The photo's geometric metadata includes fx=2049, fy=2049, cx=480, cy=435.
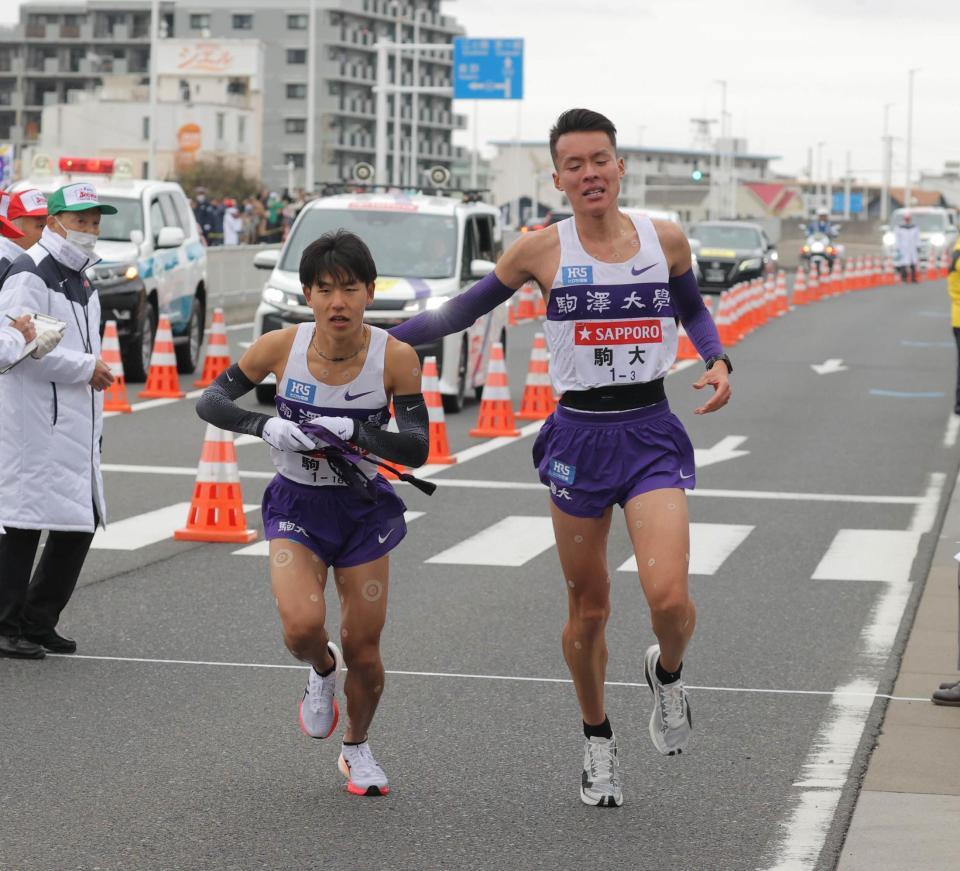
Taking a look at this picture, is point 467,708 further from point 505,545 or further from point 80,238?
point 505,545

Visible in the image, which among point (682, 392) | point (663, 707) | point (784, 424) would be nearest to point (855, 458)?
point (784, 424)

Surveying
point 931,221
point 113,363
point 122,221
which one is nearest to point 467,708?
point 113,363

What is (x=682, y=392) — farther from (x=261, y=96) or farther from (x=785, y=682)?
(x=261, y=96)

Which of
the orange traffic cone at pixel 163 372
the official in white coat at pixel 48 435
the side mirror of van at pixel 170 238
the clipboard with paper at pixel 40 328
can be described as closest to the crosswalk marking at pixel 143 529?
the official in white coat at pixel 48 435

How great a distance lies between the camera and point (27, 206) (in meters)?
9.33

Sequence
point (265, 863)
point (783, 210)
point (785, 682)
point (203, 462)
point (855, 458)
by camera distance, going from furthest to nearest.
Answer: point (783, 210)
point (855, 458)
point (203, 462)
point (785, 682)
point (265, 863)

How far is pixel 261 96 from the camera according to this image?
13062 cm

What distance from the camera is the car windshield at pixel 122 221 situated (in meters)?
22.0

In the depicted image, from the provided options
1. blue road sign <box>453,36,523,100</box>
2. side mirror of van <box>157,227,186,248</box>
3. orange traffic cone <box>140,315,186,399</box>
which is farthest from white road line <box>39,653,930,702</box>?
blue road sign <box>453,36,523,100</box>

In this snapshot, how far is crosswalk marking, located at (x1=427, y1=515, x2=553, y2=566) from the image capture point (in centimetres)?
1158

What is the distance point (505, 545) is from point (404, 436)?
6194 mm

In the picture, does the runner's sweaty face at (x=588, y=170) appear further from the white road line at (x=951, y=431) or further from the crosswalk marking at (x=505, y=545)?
the white road line at (x=951, y=431)

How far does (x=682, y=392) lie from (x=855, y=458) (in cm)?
615

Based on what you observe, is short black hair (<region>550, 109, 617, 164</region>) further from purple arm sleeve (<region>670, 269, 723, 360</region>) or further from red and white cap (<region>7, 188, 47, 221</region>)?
red and white cap (<region>7, 188, 47, 221</region>)
